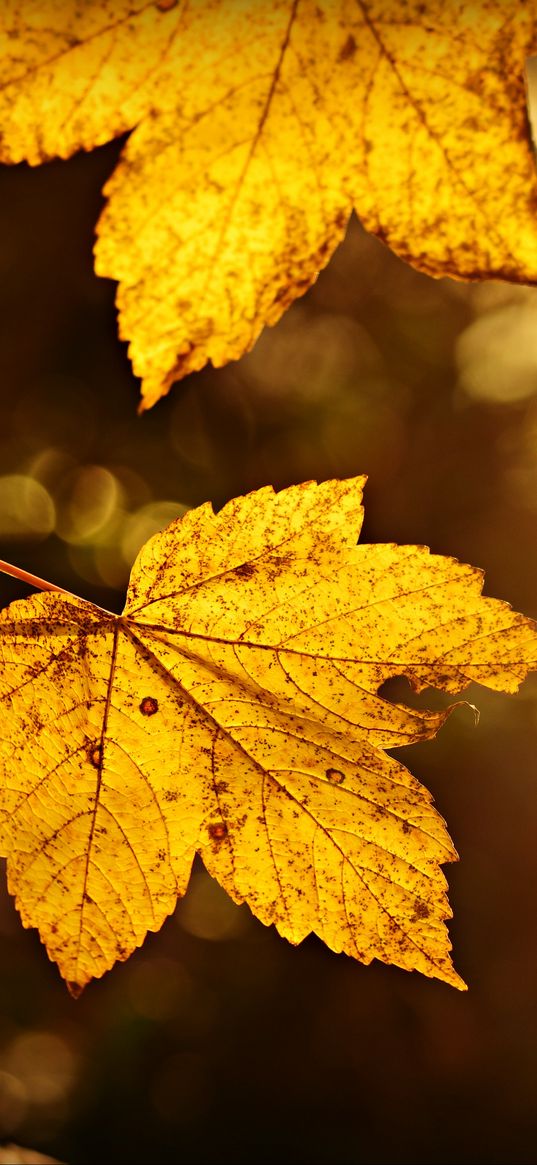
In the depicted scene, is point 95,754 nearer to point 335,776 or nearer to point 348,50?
point 335,776

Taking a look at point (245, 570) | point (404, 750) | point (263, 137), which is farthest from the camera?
point (404, 750)

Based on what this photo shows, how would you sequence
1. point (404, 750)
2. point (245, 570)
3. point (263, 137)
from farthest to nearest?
point (404, 750) → point (245, 570) → point (263, 137)

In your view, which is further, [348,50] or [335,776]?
[335,776]

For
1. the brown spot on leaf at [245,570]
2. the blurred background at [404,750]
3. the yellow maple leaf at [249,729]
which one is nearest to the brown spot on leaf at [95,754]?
the yellow maple leaf at [249,729]

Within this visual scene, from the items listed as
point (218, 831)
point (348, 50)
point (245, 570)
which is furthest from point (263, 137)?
point (218, 831)

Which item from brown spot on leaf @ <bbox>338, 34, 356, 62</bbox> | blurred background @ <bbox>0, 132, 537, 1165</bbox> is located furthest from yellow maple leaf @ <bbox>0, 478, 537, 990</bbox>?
blurred background @ <bbox>0, 132, 537, 1165</bbox>

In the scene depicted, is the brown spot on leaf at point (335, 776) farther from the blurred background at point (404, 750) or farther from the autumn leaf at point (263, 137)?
the blurred background at point (404, 750)
